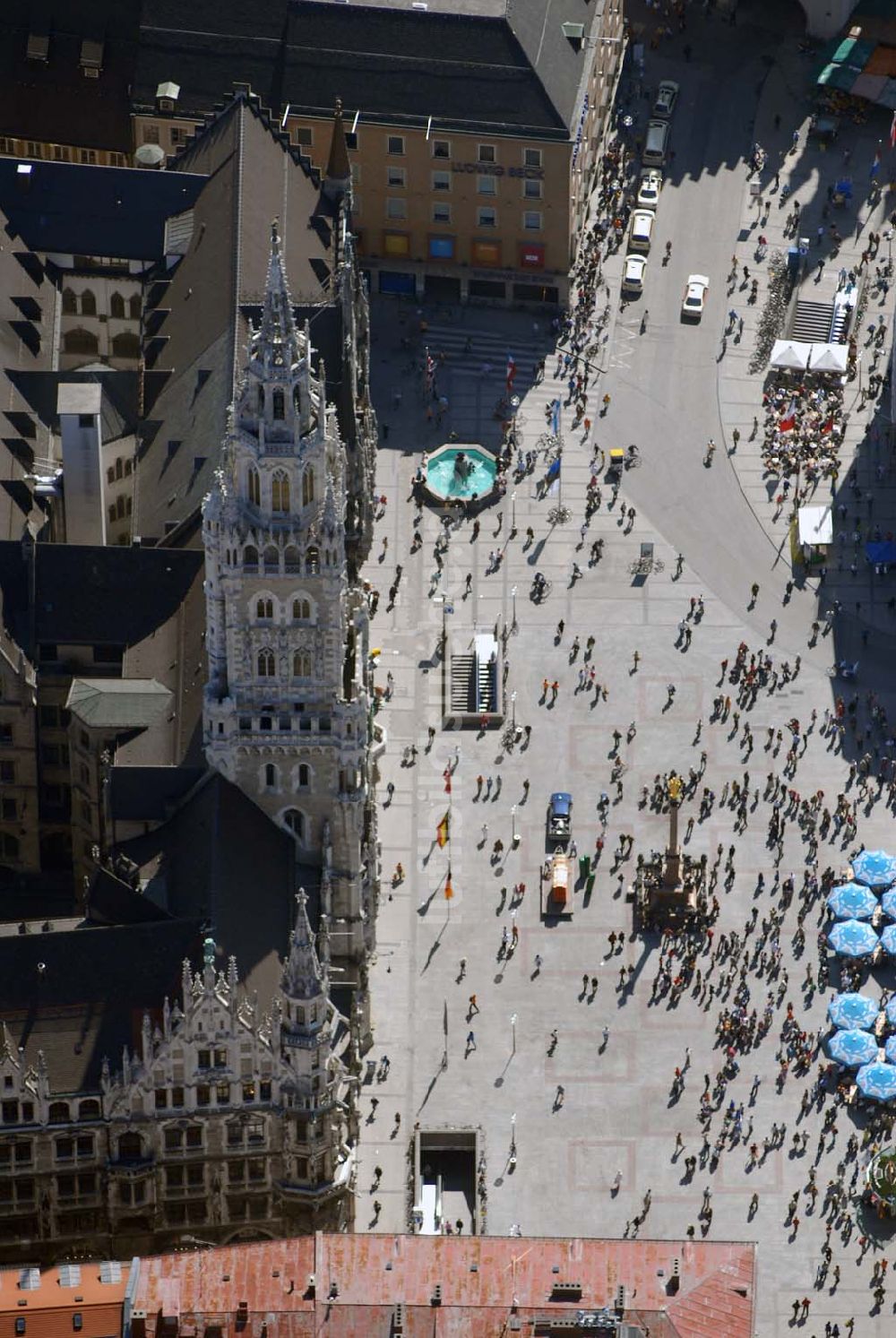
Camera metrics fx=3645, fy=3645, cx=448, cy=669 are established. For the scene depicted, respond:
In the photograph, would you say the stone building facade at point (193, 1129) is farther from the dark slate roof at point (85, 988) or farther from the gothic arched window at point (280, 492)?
the gothic arched window at point (280, 492)

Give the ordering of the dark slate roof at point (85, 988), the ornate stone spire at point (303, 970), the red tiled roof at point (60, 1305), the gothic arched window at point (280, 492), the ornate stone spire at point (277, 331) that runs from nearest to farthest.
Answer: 1. the red tiled roof at point (60, 1305)
2. the ornate stone spire at point (303, 970)
3. the dark slate roof at point (85, 988)
4. the ornate stone spire at point (277, 331)
5. the gothic arched window at point (280, 492)

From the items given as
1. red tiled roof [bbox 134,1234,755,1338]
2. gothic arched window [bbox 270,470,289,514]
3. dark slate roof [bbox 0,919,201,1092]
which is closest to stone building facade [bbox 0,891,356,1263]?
dark slate roof [bbox 0,919,201,1092]

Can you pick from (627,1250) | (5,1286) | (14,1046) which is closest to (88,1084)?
(14,1046)

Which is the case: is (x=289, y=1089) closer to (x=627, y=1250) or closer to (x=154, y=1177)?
(x=154, y=1177)

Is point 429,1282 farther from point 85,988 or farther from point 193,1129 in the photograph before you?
point 85,988

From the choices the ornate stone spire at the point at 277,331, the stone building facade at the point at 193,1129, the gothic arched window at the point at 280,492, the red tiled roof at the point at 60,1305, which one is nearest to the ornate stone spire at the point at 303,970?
the stone building facade at the point at 193,1129
